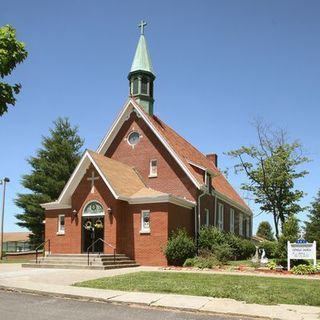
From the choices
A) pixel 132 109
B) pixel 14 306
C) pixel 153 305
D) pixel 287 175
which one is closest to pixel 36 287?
pixel 14 306

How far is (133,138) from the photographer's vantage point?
3409 centimetres

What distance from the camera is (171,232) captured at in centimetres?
2805

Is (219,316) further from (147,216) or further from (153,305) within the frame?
(147,216)

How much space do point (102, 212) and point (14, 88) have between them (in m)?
19.5

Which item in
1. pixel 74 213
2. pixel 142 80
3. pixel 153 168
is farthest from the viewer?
pixel 142 80

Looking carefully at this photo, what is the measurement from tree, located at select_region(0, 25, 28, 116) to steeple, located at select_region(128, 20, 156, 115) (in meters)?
25.8

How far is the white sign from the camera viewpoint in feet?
74.3

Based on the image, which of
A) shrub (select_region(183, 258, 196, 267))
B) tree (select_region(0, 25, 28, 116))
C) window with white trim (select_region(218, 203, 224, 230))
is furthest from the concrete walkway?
window with white trim (select_region(218, 203, 224, 230))

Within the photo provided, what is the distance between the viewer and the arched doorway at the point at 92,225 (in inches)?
1125

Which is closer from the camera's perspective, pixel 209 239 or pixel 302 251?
pixel 302 251

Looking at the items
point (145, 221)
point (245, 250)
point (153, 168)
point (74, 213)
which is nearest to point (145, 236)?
point (145, 221)

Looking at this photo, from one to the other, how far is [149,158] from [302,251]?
43.7 feet

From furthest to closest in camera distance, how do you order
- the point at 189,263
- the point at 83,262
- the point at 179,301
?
the point at 189,263
the point at 83,262
the point at 179,301

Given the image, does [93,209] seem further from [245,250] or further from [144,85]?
[245,250]
